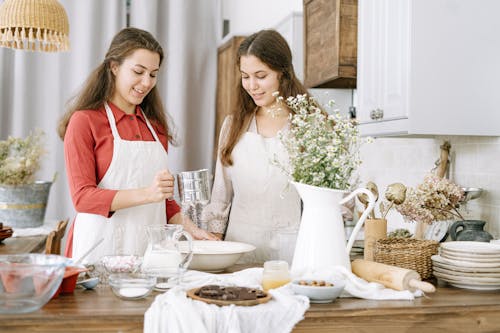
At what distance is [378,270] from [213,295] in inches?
19.3

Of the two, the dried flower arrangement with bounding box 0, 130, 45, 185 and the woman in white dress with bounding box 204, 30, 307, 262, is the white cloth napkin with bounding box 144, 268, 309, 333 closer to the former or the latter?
the woman in white dress with bounding box 204, 30, 307, 262

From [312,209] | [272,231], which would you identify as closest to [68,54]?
[272,231]

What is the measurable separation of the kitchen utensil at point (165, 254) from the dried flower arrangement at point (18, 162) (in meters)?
2.08

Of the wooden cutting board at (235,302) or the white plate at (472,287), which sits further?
the white plate at (472,287)

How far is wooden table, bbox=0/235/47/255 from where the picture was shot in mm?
2943

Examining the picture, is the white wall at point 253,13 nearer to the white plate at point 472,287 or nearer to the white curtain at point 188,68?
the white curtain at point 188,68

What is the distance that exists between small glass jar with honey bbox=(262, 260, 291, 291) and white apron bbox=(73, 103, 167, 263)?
88 cm

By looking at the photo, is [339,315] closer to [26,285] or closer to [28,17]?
[26,285]

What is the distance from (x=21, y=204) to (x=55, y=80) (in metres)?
1.21

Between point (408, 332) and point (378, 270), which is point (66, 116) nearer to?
point (378, 270)

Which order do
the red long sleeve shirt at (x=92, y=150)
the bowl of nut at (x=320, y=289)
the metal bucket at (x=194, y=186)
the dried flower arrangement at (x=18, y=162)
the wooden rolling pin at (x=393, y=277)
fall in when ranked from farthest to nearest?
the dried flower arrangement at (x=18, y=162) < the red long sleeve shirt at (x=92, y=150) < the metal bucket at (x=194, y=186) < the wooden rolling pin at (x=393, y=277) < the bowl of nut at (x=320, y=289)

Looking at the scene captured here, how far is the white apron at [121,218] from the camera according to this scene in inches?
90.0

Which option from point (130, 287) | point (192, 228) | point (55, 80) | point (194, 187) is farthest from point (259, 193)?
point (55, 80)

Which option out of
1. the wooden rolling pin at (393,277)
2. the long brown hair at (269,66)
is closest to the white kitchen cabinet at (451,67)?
the long brown hair at (269,66)
